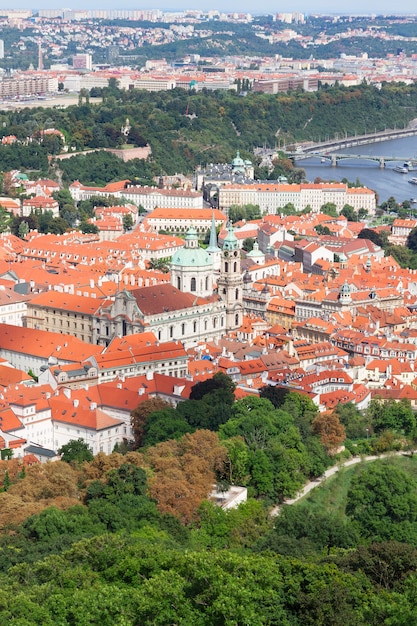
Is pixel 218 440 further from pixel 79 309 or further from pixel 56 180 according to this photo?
pixel 56 180

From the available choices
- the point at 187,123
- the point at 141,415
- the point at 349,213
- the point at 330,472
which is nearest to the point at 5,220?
the point at 349,213

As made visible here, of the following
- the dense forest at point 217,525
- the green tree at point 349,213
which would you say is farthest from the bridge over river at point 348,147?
the dense forest at point 217,525

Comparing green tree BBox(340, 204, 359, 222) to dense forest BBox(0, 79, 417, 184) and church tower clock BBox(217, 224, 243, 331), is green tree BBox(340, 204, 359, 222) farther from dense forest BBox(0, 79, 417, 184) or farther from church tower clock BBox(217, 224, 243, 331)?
church tower clock BBox(217, 224, 243, 331)

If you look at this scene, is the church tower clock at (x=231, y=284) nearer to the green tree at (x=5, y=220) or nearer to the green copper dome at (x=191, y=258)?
the green copper dome at (x=191, y=258)

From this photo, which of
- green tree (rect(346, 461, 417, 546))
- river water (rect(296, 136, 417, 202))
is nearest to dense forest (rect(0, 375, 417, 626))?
green tree (rect(346, 461, 417, 546))

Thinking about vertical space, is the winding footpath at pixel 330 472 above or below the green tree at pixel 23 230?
above

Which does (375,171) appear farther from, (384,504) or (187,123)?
(384,504)
